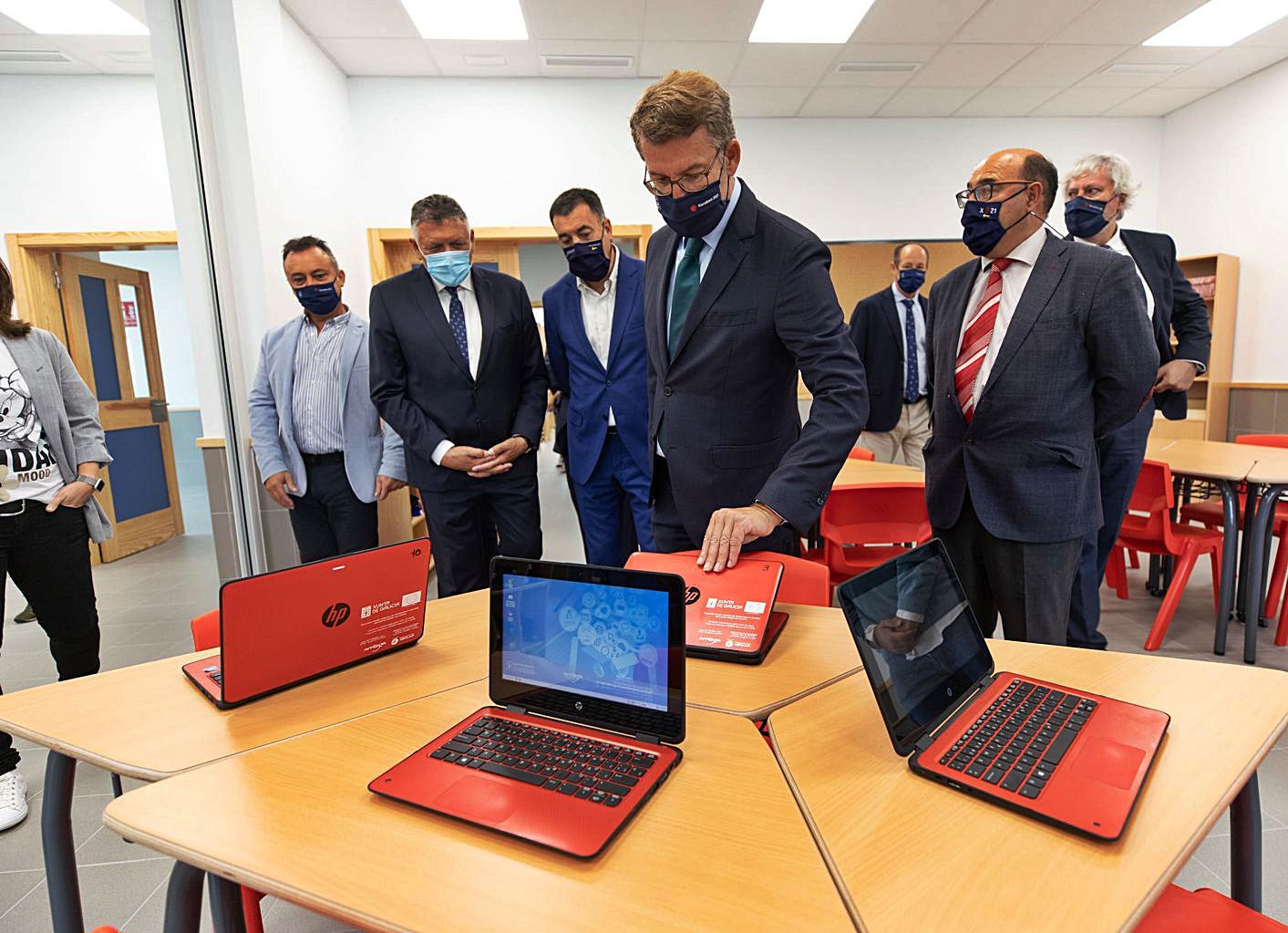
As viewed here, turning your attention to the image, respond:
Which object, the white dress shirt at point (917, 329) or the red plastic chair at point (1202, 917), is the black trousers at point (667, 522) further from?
the white dress shirt at point (917, 329)

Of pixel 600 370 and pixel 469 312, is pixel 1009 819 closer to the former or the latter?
pixel 600 370

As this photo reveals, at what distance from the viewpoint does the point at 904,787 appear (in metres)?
0.91

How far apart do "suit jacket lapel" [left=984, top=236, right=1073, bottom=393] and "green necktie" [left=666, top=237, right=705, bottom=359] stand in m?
0.82

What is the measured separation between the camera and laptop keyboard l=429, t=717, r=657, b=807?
0.90 meters

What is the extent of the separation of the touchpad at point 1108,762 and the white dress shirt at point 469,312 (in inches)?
84.2

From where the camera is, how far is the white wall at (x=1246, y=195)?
5.47 metres

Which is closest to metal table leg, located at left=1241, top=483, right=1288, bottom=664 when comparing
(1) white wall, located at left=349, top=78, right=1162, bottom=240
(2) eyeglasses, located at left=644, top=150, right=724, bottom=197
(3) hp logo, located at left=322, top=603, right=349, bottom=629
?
(2) eyeglasses, located at left=644, top=150, right=724, bottom=197

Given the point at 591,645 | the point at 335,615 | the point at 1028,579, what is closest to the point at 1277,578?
the point at 1028,579

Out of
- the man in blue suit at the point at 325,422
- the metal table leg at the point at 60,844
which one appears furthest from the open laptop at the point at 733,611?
the man in blue suit at the point at 325,422

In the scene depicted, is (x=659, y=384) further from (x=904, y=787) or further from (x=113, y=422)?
(x=113, y=422)

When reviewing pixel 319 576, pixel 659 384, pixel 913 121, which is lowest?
pixel 319 576

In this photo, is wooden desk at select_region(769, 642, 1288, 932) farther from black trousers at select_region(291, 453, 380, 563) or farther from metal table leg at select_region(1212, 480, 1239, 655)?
black trousers at select_region(291, 453, 380, 563)

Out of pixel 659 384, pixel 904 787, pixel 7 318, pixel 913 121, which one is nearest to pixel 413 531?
pixel 7 318

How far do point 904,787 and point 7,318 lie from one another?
2800mm
